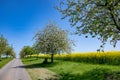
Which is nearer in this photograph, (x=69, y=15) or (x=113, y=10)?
(x=113, y=10)

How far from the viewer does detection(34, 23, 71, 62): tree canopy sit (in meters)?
43.9

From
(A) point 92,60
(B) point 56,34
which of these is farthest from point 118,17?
(B) point 56,34

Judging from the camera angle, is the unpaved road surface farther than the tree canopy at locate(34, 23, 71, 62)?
No

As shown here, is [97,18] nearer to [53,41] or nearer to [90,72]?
[90,72]

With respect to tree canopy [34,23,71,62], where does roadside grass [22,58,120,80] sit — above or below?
below

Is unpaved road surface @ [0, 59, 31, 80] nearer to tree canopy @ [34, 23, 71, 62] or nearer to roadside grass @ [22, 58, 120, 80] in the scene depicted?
roadside grass @ [22, 58, 120, 80]

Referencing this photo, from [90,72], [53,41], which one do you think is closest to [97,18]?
[90,72]

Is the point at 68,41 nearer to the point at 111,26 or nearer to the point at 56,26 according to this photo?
the point at 56,26

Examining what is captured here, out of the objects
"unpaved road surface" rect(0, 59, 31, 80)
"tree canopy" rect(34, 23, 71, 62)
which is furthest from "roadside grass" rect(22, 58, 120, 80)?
"tree canopy" rect(34, 23, 71, 62)

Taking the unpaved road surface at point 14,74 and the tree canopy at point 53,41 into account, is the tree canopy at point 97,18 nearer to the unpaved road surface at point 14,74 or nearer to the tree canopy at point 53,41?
the unpaved road surface at point 14,74

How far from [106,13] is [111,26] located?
1.80 meters

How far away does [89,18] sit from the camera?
21531 mm

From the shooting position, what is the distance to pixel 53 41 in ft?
144

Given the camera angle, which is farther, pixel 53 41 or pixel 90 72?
pixel 53 41
